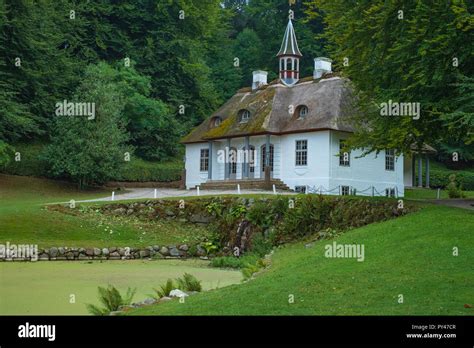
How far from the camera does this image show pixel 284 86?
4403 centimetres

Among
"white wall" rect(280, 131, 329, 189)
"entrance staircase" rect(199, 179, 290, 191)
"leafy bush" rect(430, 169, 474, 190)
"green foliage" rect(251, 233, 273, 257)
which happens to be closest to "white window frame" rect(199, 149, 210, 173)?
"entrance staircase" rect(199, 179, 290, 191)

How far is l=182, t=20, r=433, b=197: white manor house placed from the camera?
3875 centimetres

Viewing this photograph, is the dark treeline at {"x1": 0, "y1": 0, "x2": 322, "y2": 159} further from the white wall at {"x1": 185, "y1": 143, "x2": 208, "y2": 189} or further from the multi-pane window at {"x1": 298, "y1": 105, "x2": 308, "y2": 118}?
the multi-pane window at {"x1": 298, "y1": 105, "x2": 308, "y2": 118}

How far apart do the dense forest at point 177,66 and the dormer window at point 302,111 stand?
15.9 ft

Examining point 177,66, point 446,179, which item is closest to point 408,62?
point 446,179

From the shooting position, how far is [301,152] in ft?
131

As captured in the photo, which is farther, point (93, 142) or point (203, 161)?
point (203, 161)

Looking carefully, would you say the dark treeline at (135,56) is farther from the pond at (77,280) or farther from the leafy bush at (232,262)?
the leafy bush at (232,262)

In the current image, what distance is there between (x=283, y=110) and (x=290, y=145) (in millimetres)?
2841

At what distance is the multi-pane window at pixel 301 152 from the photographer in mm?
39594

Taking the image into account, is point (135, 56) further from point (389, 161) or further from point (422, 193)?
point (422, 193)

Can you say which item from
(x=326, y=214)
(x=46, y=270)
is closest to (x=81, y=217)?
(x=46, y=270)
